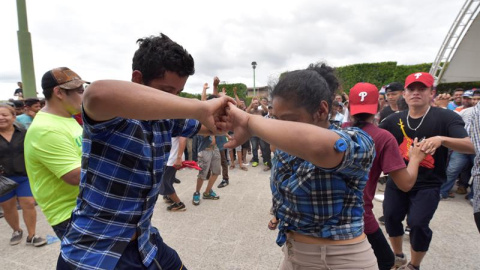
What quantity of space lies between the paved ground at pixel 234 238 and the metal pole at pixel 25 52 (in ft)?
10.1

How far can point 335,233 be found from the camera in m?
1.24

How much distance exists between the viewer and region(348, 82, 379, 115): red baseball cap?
75.6 inches

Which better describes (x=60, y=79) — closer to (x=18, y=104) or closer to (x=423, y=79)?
(x=423, y=79)

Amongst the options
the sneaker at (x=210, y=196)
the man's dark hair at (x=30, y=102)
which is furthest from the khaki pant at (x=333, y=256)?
the man's dark hair at (x=30, y=102)

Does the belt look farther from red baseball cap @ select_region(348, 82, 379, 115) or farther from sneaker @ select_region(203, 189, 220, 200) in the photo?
sneaker @ select_region(203, 189, 220, 200)

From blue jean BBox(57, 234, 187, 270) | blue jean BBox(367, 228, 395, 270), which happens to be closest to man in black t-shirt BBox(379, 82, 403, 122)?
blue jean BBox(367, 228, 395, 270)

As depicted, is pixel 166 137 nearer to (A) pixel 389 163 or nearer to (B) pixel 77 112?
(B) pixel 77 112

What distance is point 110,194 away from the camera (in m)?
1.21

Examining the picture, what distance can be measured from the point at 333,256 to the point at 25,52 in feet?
23.9

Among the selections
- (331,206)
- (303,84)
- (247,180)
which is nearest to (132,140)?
(303,84)

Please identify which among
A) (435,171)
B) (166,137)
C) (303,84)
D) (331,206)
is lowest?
(435,171)

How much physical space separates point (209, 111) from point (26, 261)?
148 inches

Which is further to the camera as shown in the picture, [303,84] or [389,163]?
[389,163]

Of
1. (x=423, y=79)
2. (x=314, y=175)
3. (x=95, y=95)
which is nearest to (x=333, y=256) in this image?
(x=314, y=175)
